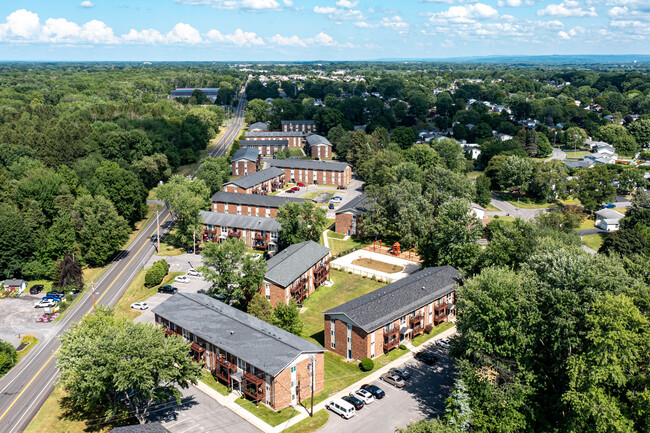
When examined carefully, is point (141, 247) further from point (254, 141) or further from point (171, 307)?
point (254, 141)

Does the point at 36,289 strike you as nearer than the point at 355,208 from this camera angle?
Yes

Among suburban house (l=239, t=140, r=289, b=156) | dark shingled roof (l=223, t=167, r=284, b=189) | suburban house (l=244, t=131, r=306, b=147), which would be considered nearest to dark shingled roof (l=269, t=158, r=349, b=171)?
dark shingled roof (l=223, t=167, r=284, b=189)

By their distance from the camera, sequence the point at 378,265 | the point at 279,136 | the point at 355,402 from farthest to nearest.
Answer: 1. the point at 279,136
2. the point at 378,265
3. the point at 355,402

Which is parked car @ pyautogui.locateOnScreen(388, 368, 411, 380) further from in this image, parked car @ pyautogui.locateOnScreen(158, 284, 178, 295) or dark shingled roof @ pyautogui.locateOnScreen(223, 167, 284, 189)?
dark shingled roof @ pyautogui.locateOnScreen(223, 167, 284, 189)

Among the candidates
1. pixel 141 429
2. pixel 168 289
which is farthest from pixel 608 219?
pixel 141 429

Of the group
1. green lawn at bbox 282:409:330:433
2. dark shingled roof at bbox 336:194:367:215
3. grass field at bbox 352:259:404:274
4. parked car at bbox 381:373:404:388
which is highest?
dark shingled roof at bbox 336:194:367:215

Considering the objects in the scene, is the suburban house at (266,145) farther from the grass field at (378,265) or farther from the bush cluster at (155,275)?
the bush cluster at (155,275)

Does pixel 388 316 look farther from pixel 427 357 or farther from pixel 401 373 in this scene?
pixel 401 373
